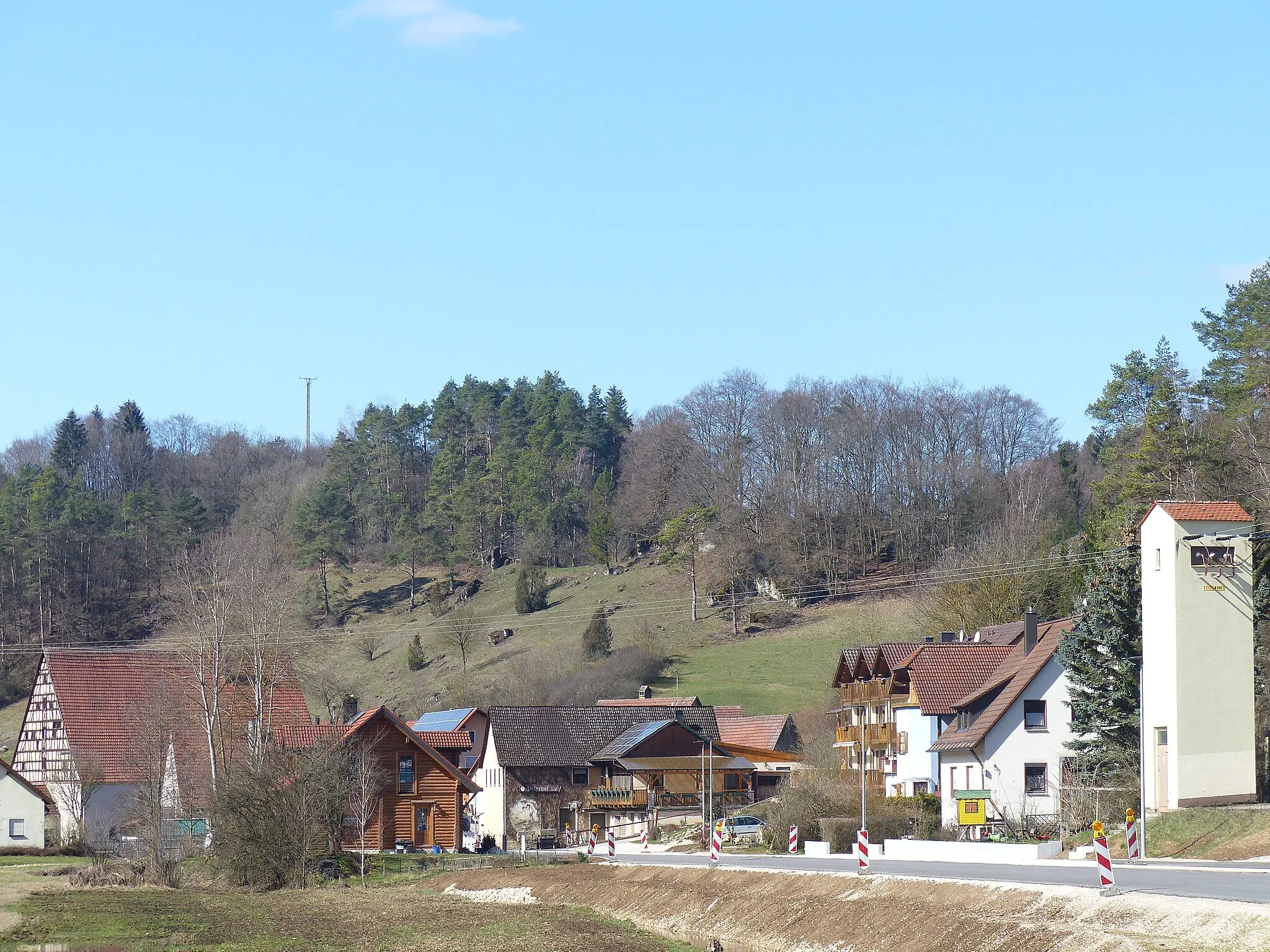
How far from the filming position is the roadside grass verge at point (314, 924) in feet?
95.0

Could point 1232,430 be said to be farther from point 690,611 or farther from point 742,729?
point 690,611

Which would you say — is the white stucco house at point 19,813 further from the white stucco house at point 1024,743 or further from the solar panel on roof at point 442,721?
the white stucco house at point 1024,743

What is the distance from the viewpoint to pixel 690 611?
112 m

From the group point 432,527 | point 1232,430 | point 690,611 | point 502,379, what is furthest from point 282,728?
point 502,379

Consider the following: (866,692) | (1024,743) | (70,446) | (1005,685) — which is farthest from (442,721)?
(70,446)

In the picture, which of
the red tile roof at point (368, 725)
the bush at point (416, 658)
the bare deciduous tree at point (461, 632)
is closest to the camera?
the red tile roof at point (368, 725)

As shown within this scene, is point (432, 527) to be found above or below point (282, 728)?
above

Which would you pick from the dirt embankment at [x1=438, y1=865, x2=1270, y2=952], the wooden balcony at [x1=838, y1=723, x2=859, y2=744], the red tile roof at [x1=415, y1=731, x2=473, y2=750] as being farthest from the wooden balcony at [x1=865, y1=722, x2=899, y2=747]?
the dirt embankment at [x1=438, y1=865, x2=1270, y2=952]

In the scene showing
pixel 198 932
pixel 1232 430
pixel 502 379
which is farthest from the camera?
pixel 502 379

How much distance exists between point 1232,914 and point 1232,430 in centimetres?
5176

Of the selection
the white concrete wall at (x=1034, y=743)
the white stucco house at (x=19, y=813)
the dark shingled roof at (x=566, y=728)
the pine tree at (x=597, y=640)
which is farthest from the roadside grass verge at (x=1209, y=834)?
the pine tree at (x=597, y=640)

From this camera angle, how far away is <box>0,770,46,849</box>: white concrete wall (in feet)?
207

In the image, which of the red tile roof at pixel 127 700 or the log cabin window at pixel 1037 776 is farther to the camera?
the red tile roof at pixel 127 700

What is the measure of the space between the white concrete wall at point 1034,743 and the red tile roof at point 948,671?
4451mm
